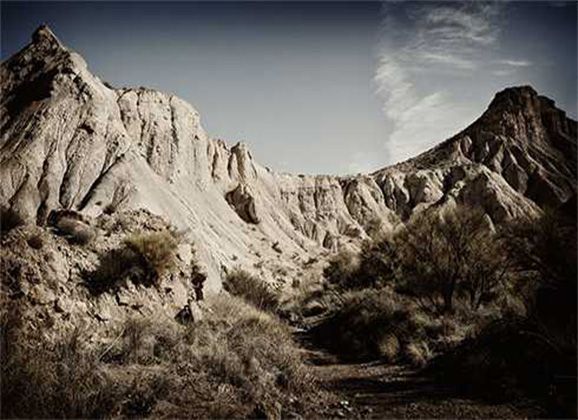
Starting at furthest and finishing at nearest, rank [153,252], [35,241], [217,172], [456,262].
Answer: [217,172], [456,262], [153,252], [35,241]

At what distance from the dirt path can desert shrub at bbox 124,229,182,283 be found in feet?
17.1

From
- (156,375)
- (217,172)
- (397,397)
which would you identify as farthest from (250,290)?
(217,172)

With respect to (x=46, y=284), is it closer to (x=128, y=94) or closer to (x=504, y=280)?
(x=504, y=280)

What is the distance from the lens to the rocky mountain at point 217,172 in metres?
23.7

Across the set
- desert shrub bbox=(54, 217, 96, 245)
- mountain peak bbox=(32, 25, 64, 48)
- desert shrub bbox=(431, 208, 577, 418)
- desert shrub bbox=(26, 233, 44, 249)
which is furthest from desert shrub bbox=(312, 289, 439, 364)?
mountain peak bbox=(32, 25, 64, 48)

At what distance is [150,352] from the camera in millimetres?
9430

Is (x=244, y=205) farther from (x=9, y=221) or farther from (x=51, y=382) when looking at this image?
(x=51, y=382)

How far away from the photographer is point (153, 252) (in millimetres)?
12672

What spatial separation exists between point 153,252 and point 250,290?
32.5 feet

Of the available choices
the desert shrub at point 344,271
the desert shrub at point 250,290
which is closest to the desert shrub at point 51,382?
the desert shrub at point 250,290

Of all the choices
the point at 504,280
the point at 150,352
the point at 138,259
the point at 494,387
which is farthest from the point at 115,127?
the point at 494,387

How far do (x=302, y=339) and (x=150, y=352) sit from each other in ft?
21.9

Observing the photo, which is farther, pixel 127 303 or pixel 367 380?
pixel 127 303

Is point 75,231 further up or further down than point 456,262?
further up
